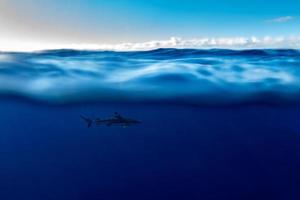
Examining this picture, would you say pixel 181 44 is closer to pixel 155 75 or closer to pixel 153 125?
pixel 155 75

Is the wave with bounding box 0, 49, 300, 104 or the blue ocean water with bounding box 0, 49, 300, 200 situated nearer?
the blue ocean water with bounding box 0, 49, 300, 200

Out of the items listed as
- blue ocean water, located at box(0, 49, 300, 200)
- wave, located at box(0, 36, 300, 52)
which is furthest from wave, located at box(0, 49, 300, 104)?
wave, located at box(0, 36, 300, 52)

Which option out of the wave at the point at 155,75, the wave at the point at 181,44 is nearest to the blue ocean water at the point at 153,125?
the wave at the point at 155,75

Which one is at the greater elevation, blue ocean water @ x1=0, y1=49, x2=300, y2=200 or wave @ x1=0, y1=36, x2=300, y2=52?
wave @ x1=0, y1=36, x2=300, y2=52

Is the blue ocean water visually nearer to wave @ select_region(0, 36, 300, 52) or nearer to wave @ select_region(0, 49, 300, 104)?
wave @ select_region(0, 49, 300, 104)

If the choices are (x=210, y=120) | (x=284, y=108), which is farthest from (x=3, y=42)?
(x=284, y=108)

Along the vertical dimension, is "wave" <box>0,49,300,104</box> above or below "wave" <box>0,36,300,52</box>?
below

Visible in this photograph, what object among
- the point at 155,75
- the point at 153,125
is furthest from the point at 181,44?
the point at 153,125
